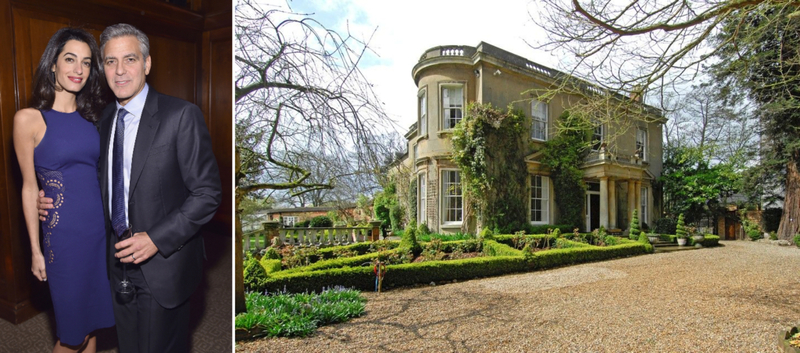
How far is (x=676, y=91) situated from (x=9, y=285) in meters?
4.15

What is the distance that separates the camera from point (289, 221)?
2.03 m

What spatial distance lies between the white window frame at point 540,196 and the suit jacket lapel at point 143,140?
2250mm

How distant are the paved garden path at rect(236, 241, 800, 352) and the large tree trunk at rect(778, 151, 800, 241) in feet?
0.46

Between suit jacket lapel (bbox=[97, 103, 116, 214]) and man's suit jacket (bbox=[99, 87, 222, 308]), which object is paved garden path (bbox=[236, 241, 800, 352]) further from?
suit jacket lapel (bbox=[97, 103, 116, 214])

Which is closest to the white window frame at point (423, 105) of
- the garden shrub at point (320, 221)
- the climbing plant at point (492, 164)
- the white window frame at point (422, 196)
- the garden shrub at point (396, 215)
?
the climbing plant at point (492, 164)

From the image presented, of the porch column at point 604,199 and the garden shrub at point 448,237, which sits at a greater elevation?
the porch column at point 604,199

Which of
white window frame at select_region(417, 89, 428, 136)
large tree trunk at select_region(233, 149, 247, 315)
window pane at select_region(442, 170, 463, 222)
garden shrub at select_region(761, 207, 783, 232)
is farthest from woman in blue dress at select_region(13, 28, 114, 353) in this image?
garden shrub at select_region(761, 207, 783, 232)

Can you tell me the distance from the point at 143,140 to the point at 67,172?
0.42 meters

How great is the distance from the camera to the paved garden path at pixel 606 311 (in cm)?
208

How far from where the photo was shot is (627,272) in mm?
2363

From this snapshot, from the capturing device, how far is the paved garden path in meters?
2.08

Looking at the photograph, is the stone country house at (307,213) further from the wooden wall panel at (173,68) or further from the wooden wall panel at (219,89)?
the wooden wall panel at (173,68)

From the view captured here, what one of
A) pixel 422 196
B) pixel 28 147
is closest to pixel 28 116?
pixel 28 147

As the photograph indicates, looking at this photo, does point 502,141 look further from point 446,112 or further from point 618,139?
point 618,139
